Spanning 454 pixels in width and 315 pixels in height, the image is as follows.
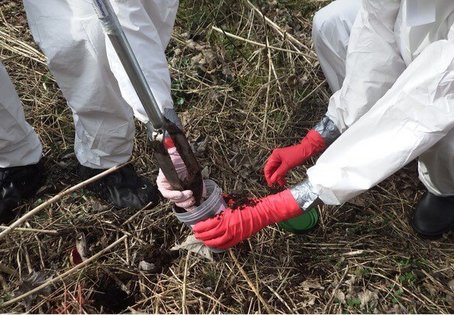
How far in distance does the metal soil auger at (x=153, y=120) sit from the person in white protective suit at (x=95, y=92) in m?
0.06

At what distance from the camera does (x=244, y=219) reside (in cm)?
196

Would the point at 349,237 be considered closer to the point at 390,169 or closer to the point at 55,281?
the point at 390,169

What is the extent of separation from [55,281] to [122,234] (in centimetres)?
38

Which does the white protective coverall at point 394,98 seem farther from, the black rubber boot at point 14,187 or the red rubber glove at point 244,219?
the black rubber boot at point 14,187

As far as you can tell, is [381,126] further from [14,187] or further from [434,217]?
[14,187]

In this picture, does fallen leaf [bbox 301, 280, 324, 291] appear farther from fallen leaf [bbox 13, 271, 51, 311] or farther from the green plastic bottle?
fallen leaf [bbox 13, 271, 51, 311]

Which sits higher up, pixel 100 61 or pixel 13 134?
pixel 100 61

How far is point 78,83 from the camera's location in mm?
2039

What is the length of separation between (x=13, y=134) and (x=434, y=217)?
1985 mm

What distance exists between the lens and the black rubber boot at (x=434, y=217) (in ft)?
→ 7.26

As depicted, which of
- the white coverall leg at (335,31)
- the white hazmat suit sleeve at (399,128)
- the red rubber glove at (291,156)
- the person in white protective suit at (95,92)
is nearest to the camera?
the white hazmat suit sleeve at (399,128)

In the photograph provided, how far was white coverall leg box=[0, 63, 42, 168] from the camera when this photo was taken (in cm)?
226

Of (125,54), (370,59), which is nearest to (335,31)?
(370,59)

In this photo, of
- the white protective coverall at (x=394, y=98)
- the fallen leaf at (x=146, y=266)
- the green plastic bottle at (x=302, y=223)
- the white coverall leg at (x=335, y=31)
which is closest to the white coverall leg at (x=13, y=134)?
the fallen leaf at (x=146, y=266)
